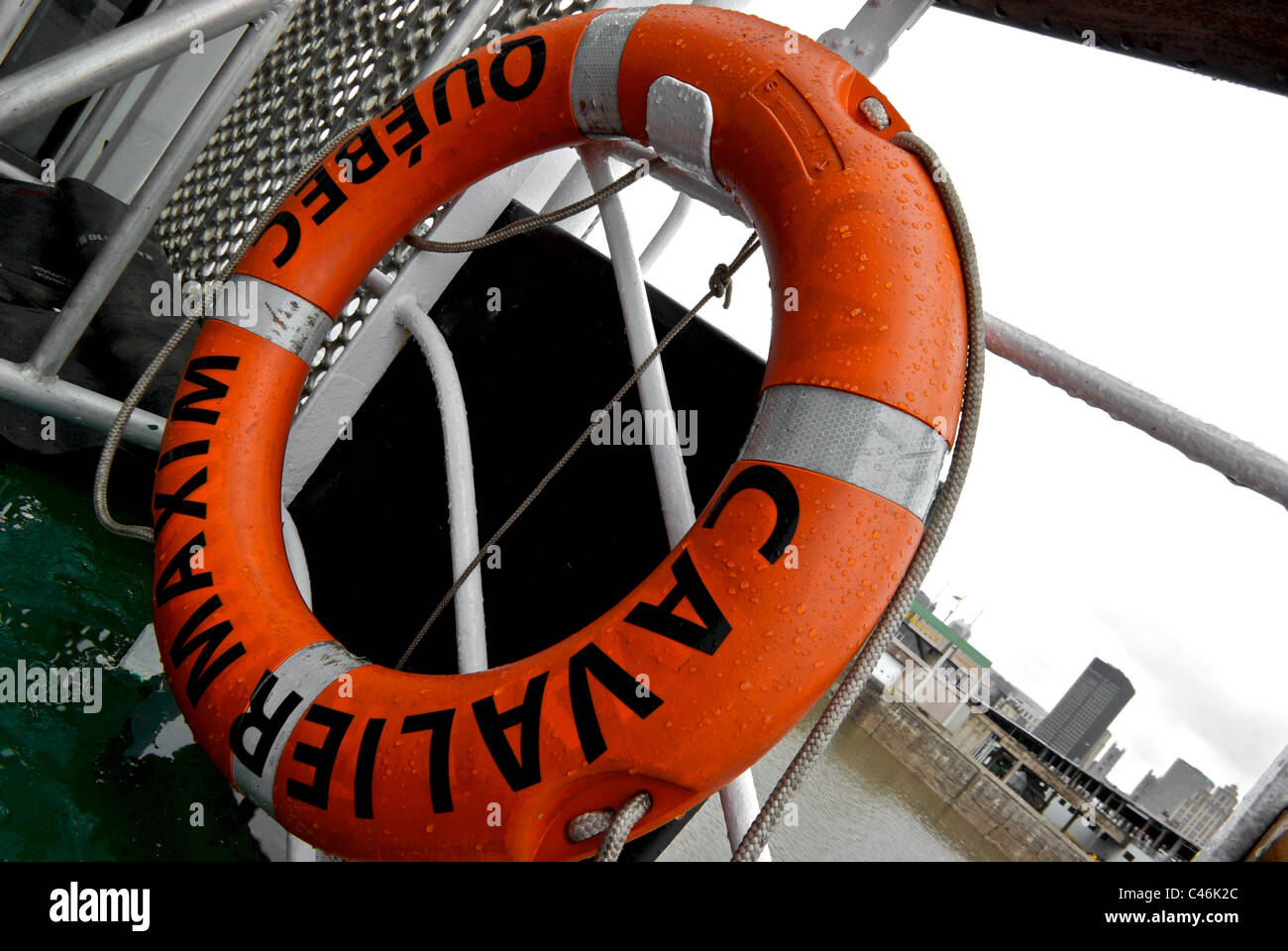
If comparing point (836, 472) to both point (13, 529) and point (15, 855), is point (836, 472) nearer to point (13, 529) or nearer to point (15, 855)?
point (15, 855)

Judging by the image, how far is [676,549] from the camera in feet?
2.85

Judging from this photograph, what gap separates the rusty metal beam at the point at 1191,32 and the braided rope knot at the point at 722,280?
0.62 m

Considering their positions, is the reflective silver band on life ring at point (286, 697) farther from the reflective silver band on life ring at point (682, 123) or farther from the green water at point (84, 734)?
the reflective silver band on life ring at point (682, 123)

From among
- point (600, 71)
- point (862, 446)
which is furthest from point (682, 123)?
point (862, 446)

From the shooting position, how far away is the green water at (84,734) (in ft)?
4.07

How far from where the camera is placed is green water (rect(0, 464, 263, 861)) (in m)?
1.24

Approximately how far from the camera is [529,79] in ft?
3.99

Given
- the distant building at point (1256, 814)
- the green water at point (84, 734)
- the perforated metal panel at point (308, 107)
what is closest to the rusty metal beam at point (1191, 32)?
the distant building at point (1256, 814)

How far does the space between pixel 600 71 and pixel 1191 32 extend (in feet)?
2.52

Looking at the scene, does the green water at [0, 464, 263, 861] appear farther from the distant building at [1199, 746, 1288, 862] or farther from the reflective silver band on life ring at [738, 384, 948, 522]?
the distant building at [1199, 746, 1288, 862]

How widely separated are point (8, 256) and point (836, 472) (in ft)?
9.34

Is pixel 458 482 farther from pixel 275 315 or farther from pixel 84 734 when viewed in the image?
pixel 84 734

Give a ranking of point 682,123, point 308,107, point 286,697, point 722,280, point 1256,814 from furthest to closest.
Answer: point 308,107, point 722,280, point 682,123, point 286,697, point 1256,814
